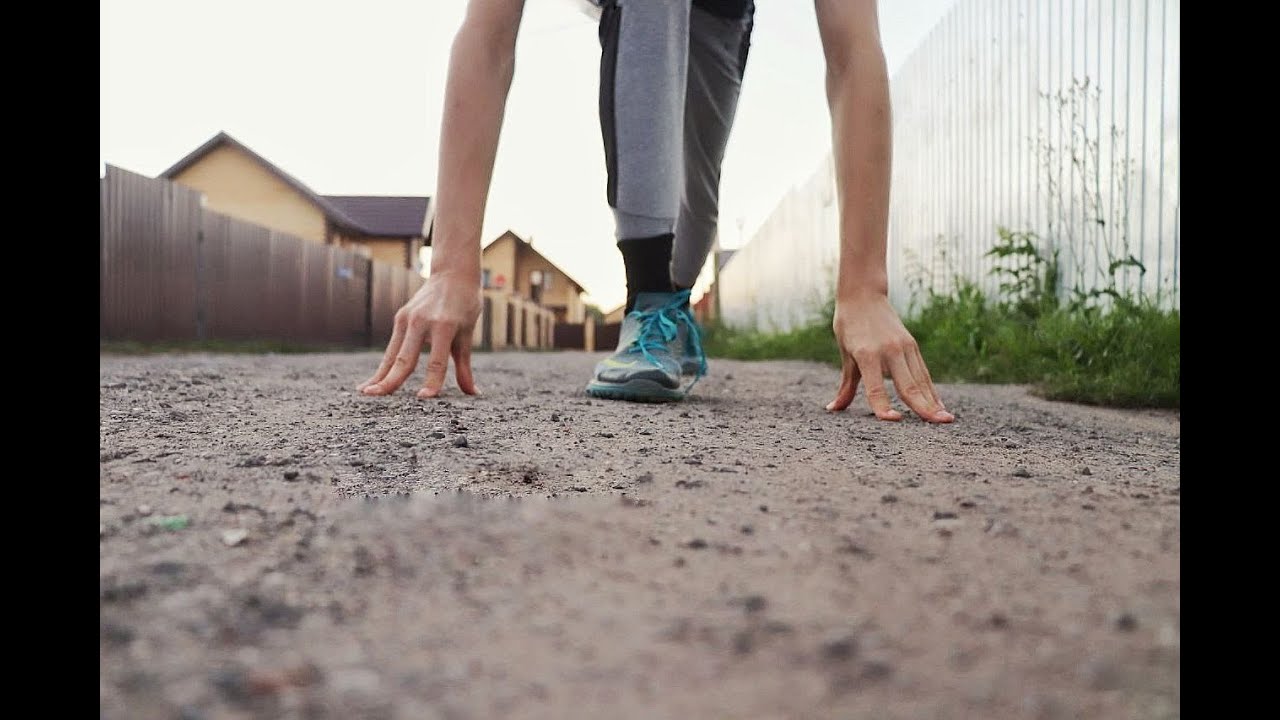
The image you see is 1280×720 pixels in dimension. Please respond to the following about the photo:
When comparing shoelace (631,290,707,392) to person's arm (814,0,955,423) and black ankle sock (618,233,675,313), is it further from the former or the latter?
person's arm (814,0,955,423)

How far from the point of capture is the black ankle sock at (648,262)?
1965mm

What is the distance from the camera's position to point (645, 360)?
1.90 m

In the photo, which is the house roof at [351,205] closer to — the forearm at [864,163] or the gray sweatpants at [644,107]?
the gray sweatpants at [644,107]

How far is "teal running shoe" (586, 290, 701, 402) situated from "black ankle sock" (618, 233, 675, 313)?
22mm

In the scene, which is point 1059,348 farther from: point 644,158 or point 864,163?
point 644,158

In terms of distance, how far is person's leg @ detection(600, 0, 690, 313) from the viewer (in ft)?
6.17

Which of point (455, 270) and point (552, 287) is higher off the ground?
point (552, 287)

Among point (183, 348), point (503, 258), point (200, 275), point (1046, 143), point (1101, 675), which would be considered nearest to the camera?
point (1101, 675)

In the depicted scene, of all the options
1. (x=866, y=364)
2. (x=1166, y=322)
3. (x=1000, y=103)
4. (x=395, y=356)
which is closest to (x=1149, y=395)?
(x=1166, y=322)

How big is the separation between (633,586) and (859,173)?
1.42 metres

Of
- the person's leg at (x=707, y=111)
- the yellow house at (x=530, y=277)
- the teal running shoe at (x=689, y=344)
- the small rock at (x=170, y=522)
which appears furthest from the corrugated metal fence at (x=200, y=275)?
the yellow house at (x=530, y=277)

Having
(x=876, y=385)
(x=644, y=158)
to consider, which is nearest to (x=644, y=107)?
(x=644, y=158)

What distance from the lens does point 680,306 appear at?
2219 millimetres

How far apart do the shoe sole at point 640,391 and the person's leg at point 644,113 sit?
31 centimetres
